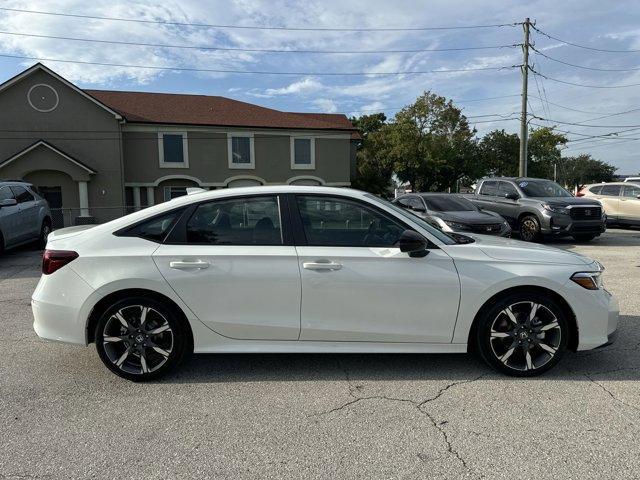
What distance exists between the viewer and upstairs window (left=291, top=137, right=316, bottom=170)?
99.7 feet

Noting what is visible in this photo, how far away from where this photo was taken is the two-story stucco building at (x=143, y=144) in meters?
25.4

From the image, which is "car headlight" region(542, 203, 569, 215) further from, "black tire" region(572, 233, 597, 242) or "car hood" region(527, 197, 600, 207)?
"black tire" region(572, 233, 597, 242)

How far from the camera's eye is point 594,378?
157 inches

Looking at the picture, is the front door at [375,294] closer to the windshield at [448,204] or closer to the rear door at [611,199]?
the windshield at [448,204]

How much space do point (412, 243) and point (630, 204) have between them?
1637 centimetres

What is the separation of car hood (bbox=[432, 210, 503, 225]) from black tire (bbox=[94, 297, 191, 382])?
8.54m

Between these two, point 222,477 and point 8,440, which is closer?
point 222,477

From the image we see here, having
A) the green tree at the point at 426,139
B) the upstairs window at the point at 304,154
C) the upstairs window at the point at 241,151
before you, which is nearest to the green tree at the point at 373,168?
the green tree at the point at 426,139

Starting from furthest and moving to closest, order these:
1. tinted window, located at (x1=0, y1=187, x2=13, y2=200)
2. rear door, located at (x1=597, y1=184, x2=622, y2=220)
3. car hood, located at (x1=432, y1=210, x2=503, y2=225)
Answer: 1. rear door, located at (x1=597, y1=184, x2=622, y2=220)
2. car hood, located at (x1=432, y1=210, x2=503, y2=225)
3. tinted window, located at (x1=0, y1=187, x2=13, y2=200)

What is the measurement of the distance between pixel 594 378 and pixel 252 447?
2.86 m

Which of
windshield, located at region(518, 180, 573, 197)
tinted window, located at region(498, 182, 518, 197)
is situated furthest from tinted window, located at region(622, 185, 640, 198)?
tinted window, located at region(498, 182, 518, 197)

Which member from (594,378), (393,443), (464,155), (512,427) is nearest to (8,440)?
(393,443)

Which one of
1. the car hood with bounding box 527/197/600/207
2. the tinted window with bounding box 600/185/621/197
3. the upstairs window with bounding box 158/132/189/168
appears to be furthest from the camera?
the upstairs window with bounding box 158/132/189/168

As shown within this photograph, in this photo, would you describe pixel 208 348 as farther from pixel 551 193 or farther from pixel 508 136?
pixel 508 136
